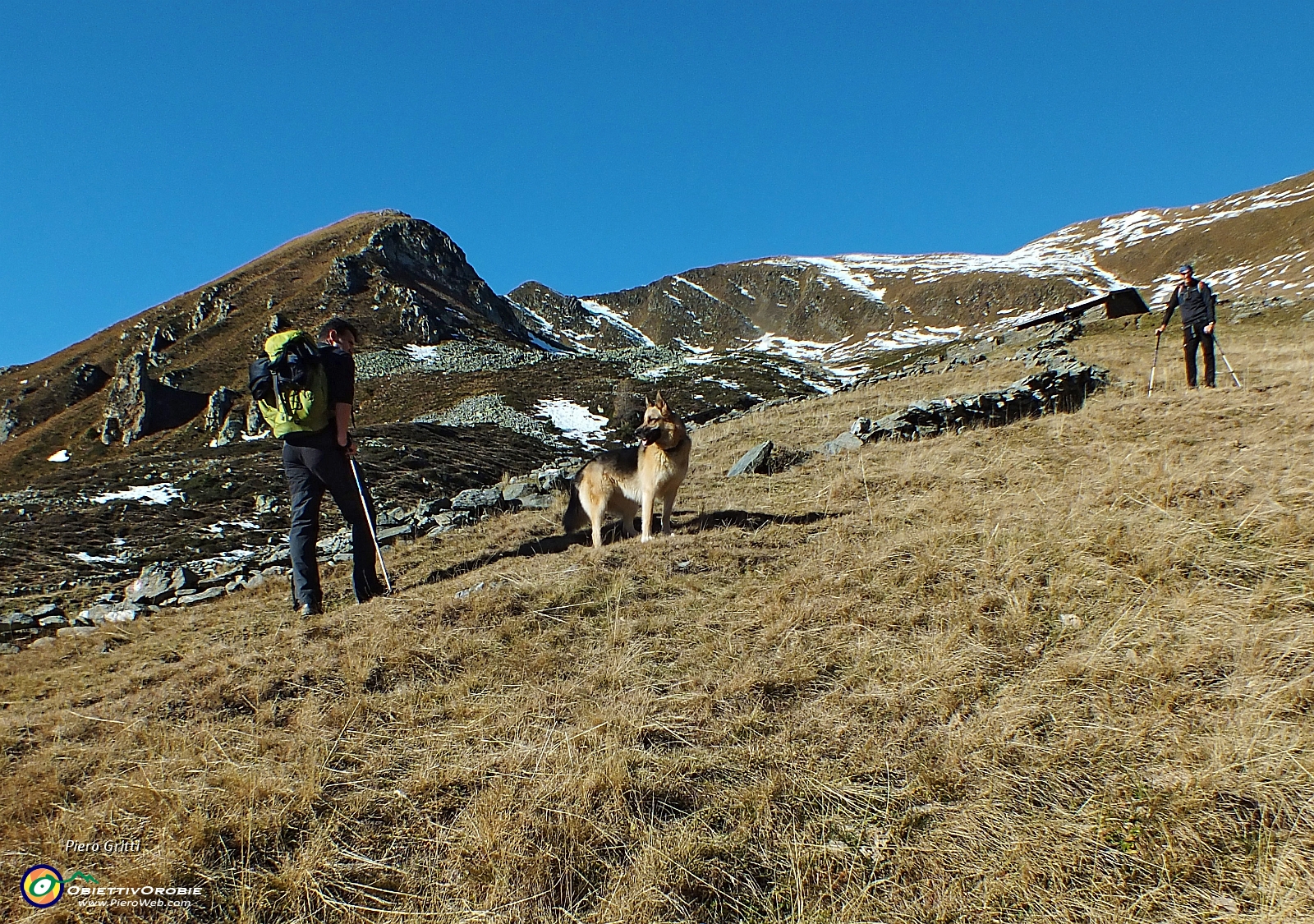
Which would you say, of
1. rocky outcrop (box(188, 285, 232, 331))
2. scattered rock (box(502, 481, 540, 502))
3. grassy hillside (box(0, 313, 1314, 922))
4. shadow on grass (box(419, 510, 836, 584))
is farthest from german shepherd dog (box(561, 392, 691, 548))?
rocky outcrop (box(188, 285, 232, 331))

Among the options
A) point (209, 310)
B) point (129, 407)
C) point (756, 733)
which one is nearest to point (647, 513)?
point (756, 733)

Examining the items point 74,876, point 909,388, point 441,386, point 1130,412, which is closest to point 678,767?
point 74,876

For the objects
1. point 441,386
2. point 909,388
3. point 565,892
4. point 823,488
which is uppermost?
point 441,386

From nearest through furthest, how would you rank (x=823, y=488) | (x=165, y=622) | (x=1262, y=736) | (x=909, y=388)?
(x=1262, y=736) → (x=165, y=622) → (x=823, y=488) → (x=909, y=388)

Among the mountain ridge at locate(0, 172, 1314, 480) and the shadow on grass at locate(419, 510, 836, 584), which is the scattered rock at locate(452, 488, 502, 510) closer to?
the shadow on grass at locate(419, 510, 836, 584)

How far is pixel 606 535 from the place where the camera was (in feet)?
27.1

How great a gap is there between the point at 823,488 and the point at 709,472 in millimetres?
3081

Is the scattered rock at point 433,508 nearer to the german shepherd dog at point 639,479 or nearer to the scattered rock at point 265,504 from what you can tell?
the german shepherd dog at point 639,479

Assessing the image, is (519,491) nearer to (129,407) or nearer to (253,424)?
(253,424)

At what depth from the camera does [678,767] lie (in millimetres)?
3121

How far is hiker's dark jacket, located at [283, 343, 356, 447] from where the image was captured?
20.6ft

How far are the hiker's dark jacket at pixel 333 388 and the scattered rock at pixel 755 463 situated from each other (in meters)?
6.13

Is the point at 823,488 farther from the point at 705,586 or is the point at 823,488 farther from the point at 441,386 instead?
the point at 441,386

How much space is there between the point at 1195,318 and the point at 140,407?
67713mm
